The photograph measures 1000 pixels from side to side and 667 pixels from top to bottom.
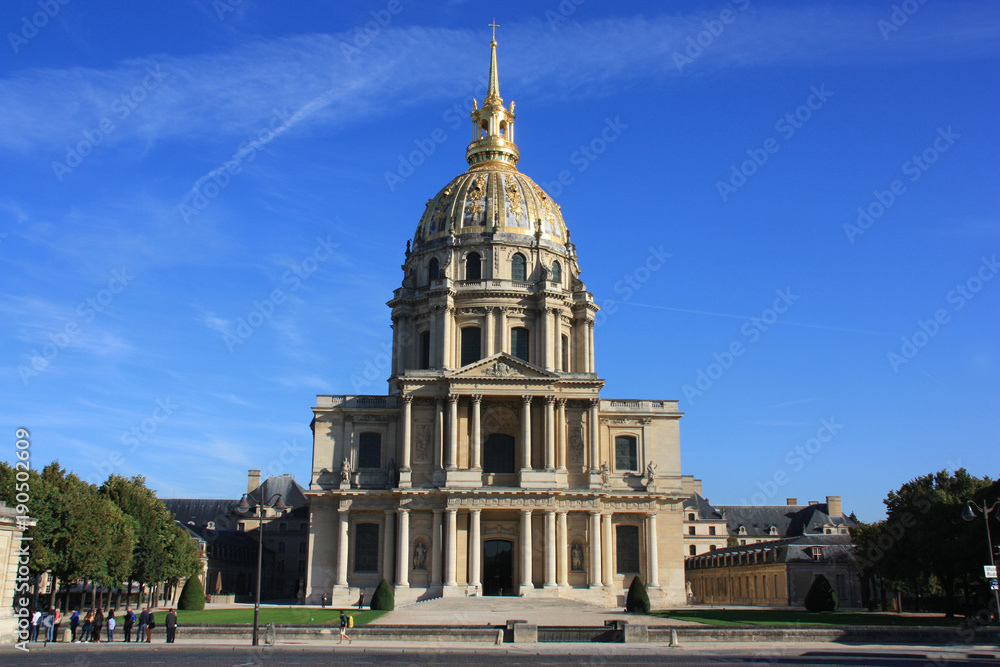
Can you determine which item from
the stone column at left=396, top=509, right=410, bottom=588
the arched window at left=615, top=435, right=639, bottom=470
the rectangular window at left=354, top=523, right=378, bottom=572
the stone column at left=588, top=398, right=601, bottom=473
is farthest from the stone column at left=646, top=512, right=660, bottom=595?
the rectangular window at left=354, top=523, right=378, bottom=572

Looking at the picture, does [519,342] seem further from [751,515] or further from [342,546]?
[751,515]

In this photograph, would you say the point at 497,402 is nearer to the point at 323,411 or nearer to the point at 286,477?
the point at 323,411

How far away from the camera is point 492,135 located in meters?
80.4

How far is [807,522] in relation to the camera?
10262cm

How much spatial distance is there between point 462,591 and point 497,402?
42.4 ft

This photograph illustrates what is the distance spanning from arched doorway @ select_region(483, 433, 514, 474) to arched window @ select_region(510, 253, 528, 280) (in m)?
14.1

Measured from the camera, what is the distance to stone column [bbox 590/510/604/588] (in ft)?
194

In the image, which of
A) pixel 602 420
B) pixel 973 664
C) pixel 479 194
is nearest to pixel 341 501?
pixel 602 420

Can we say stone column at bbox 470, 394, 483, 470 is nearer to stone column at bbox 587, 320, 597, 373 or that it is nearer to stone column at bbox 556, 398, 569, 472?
stone column at bbox 556, 398, 569, 472

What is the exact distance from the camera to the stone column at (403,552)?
58.7 meters

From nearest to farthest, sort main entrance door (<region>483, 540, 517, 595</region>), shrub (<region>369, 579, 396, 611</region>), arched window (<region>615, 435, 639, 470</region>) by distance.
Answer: shrub (<region>369, 579, 396, 611</region>) → main entrance door (<region>483, 540, 517, 595</region>) → arched window (<region>615, 435, 639, 470</region>)

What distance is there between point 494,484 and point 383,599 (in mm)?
11945

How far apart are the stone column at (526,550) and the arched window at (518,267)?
20.4 meters

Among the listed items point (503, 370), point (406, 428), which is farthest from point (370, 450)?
point (503, 370)
